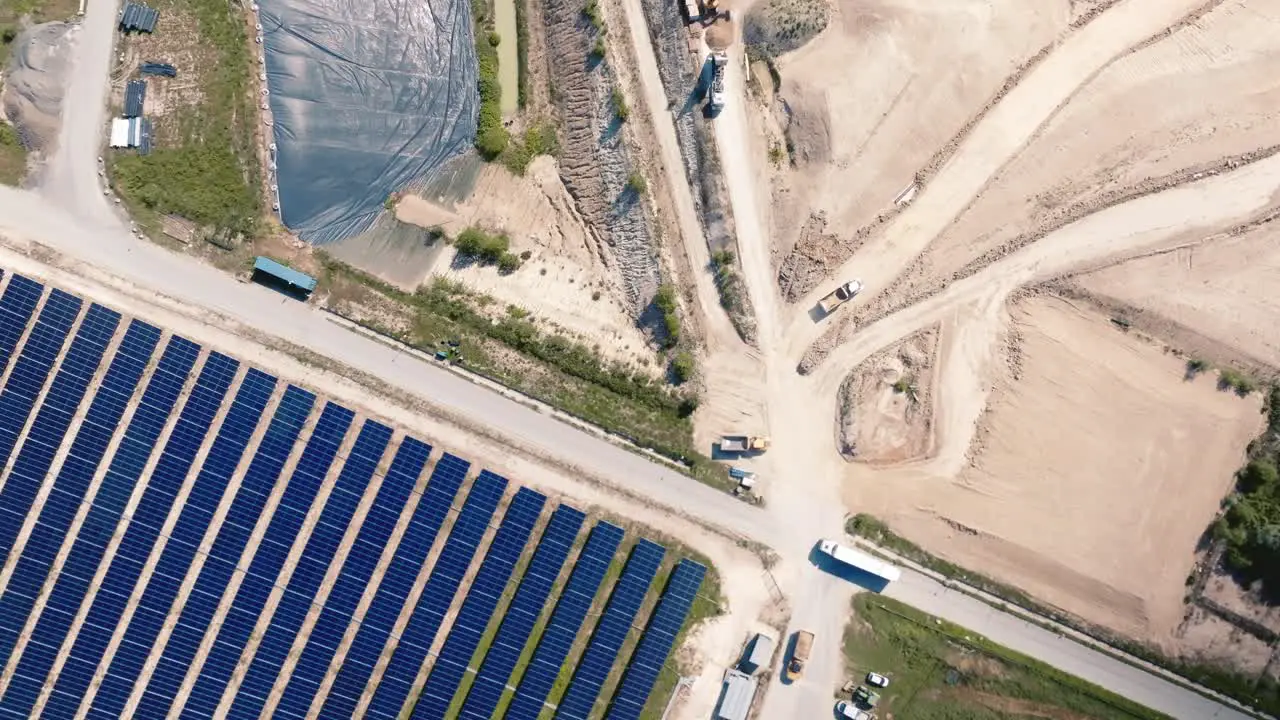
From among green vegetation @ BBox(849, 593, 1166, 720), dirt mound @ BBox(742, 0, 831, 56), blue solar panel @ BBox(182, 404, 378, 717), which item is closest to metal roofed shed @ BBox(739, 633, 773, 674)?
green vegetation @ BBox(849, 593, 1166, 720)

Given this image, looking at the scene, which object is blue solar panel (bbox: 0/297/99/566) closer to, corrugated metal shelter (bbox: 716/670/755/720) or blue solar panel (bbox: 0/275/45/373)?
blue solar panel (bbox: 0/275/45/373)

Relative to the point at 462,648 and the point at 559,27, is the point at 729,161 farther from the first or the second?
the point at 462,648

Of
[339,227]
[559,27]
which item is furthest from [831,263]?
[339,227]

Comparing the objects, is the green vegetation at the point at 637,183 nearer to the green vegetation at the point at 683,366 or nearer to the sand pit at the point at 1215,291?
the green vegetation at the point at 683,366

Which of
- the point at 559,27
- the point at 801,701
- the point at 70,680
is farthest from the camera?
the point at 559,27

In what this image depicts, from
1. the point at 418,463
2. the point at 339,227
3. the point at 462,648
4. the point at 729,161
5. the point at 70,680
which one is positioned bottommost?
the point at 70,680

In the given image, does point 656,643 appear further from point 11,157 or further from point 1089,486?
point 11,157
